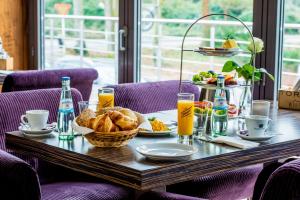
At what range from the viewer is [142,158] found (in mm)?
2109

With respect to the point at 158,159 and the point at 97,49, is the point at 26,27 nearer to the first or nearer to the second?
the point at 97,49

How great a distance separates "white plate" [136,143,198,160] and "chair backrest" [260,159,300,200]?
52 centimetres

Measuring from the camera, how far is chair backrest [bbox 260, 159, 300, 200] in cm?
155

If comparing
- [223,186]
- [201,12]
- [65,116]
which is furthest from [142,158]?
[201,12]

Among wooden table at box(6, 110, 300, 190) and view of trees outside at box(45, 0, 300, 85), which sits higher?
view of trees outside at box(45, 0, 300, 85)

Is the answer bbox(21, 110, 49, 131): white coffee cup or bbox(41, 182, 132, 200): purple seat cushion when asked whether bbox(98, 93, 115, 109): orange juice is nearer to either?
bbox(21, 110, 49, 131): white coffee cup

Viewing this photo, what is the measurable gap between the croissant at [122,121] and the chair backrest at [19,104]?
0.73 meters

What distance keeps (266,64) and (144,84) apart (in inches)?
31.8

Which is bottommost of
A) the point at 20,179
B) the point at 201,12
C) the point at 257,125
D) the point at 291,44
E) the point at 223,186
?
the point at 223,186

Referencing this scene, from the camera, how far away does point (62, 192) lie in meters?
2.53

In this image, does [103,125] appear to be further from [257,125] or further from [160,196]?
[257,125]

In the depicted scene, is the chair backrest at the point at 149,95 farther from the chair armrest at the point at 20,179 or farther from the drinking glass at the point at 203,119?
the chair armrest at the point at 20,179

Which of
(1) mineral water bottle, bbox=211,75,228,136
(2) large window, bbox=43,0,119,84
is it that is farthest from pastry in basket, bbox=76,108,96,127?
(2) large window, bbox=43,0,119,84

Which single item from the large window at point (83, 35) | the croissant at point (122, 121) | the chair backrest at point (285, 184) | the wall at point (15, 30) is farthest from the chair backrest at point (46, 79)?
the chair backrest at point (285, 184)
